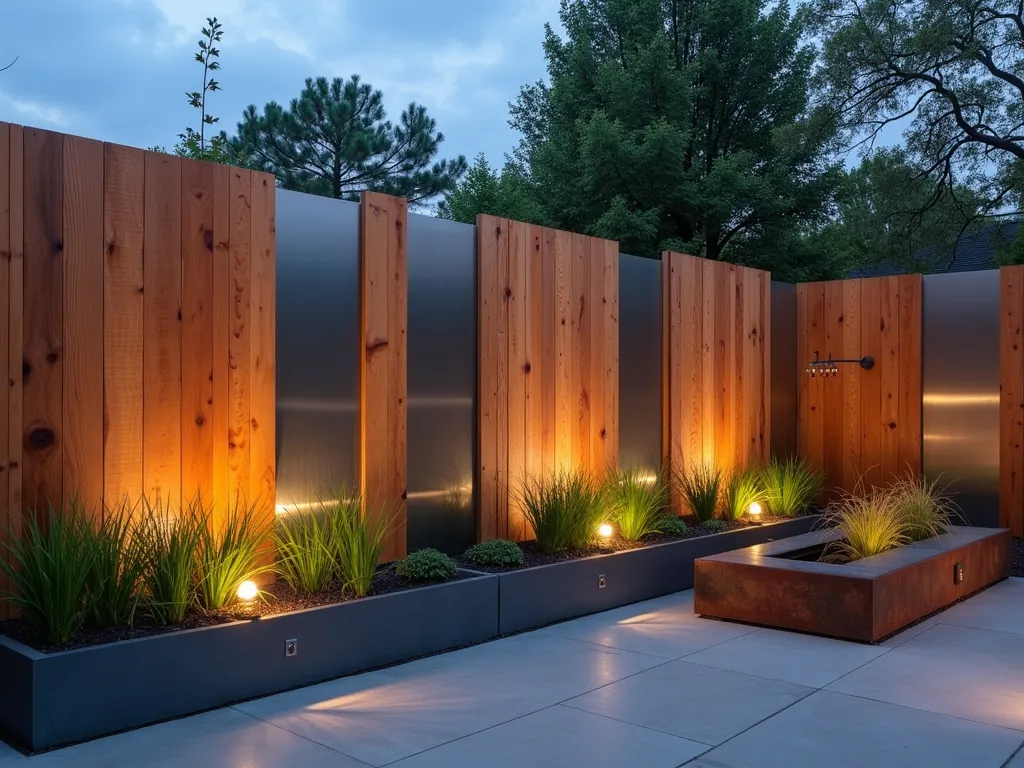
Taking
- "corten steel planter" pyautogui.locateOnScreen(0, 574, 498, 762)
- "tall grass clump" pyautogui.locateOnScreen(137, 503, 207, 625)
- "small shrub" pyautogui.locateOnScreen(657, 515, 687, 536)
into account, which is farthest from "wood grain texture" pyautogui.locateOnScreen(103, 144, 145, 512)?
"small shrub" pyautogui.locateOnScreen(657, 515, 687, 536)

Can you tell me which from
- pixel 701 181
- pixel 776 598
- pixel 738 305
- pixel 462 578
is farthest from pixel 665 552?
pixel 701 181

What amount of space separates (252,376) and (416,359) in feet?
3.55

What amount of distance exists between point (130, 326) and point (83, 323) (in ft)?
0.63

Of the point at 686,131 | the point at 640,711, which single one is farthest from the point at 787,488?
the point at 686,131

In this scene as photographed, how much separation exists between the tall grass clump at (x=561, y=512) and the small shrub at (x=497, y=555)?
394 mm

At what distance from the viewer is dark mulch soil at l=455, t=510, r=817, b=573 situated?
4863 millimetres

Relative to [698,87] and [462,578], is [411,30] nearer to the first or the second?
[698,87]

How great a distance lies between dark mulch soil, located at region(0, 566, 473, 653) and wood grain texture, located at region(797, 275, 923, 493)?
4.68 m

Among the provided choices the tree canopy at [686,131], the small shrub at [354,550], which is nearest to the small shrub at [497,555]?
the small shrub at [354,550]

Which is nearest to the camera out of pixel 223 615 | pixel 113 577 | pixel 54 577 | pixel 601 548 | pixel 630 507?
pixel 54 577

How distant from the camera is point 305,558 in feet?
13.3

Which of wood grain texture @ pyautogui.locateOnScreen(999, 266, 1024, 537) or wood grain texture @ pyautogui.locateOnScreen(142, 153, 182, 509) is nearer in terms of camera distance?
wood grain texture @ pyautogui.locateOnScreen(142, 153, 182, 509)

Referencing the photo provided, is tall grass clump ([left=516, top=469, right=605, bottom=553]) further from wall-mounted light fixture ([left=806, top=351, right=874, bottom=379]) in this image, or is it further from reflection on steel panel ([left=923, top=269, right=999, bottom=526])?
reflection on steel panel ([left=923, top=269, right=999, bottom=526])

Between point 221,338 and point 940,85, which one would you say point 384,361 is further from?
point 940,85
